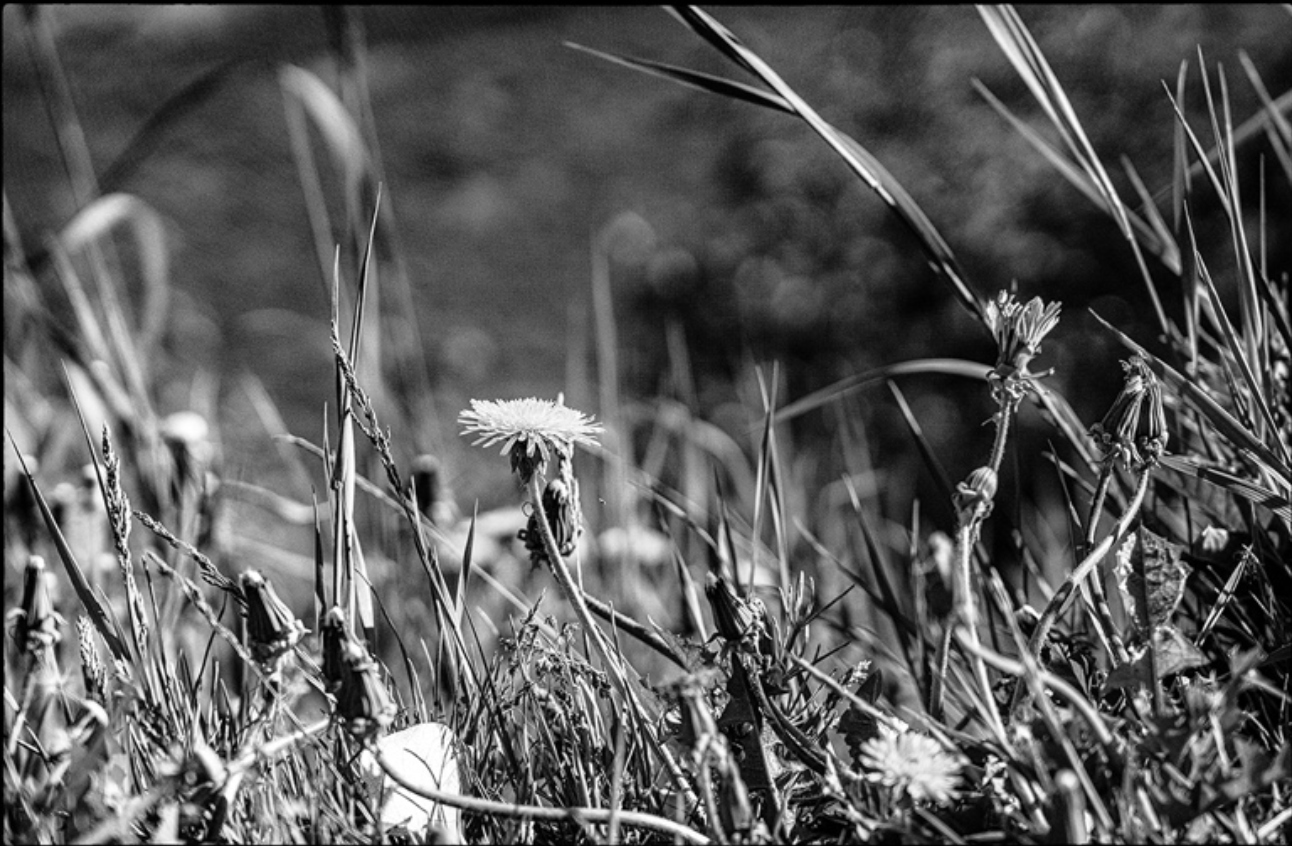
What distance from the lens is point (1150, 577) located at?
2.22 ft

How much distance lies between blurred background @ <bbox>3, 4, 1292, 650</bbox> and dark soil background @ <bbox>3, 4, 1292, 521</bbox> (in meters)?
0.01

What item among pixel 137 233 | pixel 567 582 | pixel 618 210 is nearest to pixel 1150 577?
pixel 567 582

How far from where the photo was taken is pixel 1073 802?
501 millimetres

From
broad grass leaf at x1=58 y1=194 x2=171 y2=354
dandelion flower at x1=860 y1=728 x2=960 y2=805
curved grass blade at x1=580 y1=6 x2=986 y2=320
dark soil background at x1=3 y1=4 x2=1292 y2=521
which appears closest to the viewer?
dandelion flower at x1=860 y1=728 x2=960 y2=805

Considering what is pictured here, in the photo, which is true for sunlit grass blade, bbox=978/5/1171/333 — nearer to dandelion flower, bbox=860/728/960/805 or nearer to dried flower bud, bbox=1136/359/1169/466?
dried flower bud, bbox=1136/359/1169/466

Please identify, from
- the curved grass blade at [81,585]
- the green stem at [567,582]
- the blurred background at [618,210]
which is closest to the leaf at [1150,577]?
the green stem at [567,582]

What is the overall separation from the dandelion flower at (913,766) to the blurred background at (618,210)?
920 millimetres

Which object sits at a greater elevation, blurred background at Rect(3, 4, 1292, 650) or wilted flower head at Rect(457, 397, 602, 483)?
blurred background at Rect(3, 4, 1292, 650)

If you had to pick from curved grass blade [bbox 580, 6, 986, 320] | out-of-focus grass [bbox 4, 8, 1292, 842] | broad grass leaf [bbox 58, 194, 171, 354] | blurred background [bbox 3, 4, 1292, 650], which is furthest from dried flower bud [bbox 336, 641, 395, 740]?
broad grass leaf [bbox 58, 194, 171, 354]

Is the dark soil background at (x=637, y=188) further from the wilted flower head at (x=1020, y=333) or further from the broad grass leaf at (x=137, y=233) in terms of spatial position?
the wilted flower head at (x=1020, y=333)

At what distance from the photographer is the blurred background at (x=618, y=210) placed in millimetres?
2957

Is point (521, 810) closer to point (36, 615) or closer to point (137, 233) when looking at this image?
point (36, 615)

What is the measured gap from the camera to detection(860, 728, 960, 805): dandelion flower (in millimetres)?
543

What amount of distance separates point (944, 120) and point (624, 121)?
3.50 m
